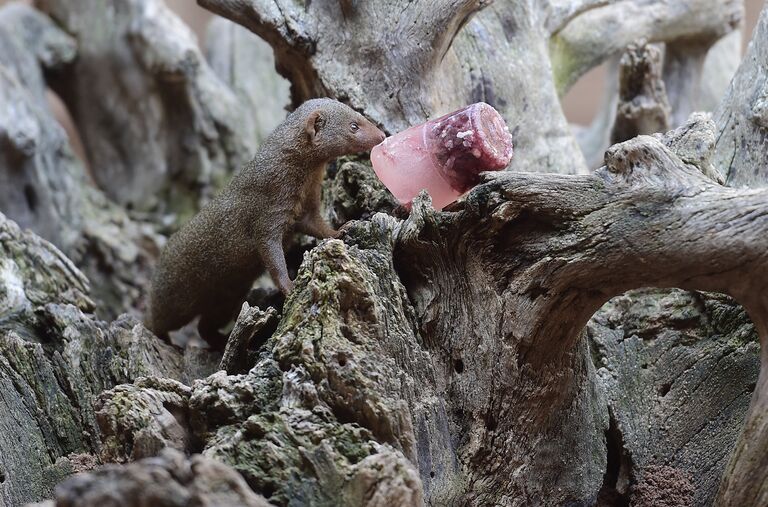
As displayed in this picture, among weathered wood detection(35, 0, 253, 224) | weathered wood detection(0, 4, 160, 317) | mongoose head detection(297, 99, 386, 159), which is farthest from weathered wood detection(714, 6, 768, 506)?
weathered wood detection(0, 4, 160, 317)

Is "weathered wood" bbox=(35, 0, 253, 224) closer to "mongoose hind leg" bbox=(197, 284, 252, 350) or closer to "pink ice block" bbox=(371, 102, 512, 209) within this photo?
"mongoose hind leg" bbox=(197, 284, 252, 350)

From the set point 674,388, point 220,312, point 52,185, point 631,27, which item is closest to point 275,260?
point 220,312

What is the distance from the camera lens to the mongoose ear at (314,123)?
3.67 m

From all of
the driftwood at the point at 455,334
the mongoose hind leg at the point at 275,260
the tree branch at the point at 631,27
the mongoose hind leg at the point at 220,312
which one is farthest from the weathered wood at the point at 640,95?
the mongoose hind leg at the point at 220,312

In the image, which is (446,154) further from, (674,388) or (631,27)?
(631,27)

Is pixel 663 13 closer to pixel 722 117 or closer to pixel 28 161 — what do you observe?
pixel 722 117

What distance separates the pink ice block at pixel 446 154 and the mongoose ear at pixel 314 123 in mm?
462

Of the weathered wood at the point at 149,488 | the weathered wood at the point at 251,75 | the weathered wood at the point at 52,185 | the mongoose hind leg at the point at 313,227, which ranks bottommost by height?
the weathered wood at the point at 149,488

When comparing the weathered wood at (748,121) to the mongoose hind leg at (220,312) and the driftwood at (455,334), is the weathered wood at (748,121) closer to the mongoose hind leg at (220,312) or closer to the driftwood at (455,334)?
the driftwood at (455,334)

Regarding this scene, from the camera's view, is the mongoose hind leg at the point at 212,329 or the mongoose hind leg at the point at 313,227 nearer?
the mongoose hind leg at the point at 313,227

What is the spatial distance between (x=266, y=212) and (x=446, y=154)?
1.01 m

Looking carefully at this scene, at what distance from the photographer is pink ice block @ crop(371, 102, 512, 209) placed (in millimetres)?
3074

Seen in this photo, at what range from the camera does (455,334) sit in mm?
2953

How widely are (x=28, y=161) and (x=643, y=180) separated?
4.26m
